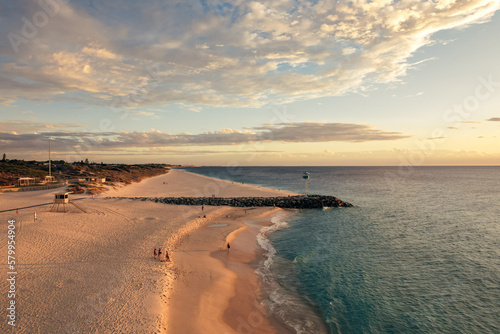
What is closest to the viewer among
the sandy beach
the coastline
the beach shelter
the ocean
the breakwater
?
the sandy beach

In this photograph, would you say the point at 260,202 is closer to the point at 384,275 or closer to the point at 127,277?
the point at 384,275

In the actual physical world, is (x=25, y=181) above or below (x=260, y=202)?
above

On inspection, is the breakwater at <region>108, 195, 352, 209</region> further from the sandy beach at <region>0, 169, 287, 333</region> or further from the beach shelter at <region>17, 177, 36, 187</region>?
the beach shelter at <region>17, 177, 36, 187</region>

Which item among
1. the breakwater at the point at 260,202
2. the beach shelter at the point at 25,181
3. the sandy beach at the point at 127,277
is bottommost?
the breakwater at the point at 260,202

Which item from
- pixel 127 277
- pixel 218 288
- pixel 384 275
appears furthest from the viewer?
pixel 384 275

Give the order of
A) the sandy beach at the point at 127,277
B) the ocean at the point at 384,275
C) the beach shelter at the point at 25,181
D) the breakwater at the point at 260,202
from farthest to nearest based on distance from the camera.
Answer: the beach shelter at the point at 25,181 → the breakwater at the point at 260,202 → the ocean at the point at 384,275 → the sandy beach at the point at 127,277

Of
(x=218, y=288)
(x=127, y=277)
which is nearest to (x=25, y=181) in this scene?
(x=127, y=277)

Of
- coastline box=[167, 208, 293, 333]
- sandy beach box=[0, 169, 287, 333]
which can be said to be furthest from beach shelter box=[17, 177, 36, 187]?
coastline box=[167, 208, 293, 333]

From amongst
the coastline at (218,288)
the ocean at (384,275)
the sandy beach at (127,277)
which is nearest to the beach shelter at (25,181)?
the sandy beach at (127,277)

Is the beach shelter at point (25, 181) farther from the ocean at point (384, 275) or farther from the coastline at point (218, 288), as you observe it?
the ocean at point (384, 275)

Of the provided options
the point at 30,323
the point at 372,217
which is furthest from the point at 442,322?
the point at 372,217
